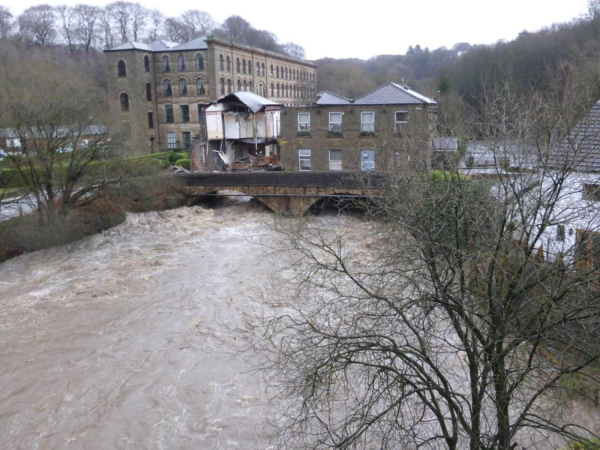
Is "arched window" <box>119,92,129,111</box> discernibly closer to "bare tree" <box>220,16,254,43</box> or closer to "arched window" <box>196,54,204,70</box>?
"arched window" <box>196,54,204,70</box>

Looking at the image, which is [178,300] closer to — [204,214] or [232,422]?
[232,422]

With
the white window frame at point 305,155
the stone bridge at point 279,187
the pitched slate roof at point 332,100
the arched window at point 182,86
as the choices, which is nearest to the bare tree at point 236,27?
the arched window at point 182,86

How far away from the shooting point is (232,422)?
1071 centimetres

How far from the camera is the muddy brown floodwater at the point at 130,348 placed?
10.6m

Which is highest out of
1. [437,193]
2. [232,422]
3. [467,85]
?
[467,85]

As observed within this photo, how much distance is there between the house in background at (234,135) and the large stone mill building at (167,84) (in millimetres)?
6587

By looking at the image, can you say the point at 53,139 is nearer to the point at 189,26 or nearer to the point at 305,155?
the point at 305,155

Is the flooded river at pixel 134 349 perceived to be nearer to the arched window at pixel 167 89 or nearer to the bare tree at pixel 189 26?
the arched window at pixel 167 89

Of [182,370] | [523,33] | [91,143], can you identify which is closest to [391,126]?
[91,143]

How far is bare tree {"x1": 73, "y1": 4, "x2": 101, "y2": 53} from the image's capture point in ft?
240

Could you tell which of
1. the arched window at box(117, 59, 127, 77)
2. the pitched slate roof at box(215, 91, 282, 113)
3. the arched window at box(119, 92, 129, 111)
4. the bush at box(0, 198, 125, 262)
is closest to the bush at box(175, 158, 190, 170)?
the pitched slate roof at box(215, 91, 282, 113)

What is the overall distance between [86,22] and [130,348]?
72.2 metres

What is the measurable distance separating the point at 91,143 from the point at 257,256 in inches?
361

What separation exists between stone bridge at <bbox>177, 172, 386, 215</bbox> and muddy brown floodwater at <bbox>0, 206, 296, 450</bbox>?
6.26m
